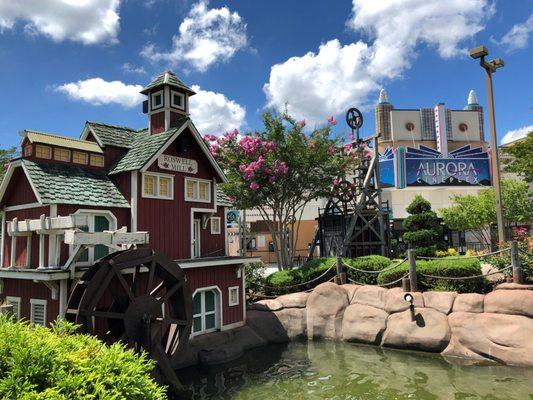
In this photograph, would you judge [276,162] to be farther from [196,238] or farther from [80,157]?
[80,157]

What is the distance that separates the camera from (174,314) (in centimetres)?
1147

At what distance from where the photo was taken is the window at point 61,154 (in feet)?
38.1

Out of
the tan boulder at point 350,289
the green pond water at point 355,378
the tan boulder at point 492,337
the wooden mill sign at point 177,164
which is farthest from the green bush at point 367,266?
the wooden mill sign at point 177,164

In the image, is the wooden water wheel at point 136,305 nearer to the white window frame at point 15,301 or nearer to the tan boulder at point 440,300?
the white window frame at point 15,301

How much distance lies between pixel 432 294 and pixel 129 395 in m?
10.9

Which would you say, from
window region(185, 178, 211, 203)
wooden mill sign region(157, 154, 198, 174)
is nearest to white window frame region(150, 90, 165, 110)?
wooden mill sign region(157, 154, 198, 174)

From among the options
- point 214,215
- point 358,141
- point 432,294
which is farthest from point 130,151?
point 358,141

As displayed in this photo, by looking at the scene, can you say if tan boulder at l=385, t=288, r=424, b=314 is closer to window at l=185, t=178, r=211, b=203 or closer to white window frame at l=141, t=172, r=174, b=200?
window at l=185, t=178, r=211, b=203

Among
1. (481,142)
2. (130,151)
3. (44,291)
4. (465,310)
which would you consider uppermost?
(481,142)

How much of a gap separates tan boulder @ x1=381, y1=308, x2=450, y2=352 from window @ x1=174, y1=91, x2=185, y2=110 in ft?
31.4

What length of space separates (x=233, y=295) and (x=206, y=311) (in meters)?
1.22

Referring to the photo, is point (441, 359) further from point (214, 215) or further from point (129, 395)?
point (129, 395)

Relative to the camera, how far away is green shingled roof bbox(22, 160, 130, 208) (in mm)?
10508

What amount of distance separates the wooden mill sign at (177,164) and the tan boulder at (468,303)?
886 centimetres
